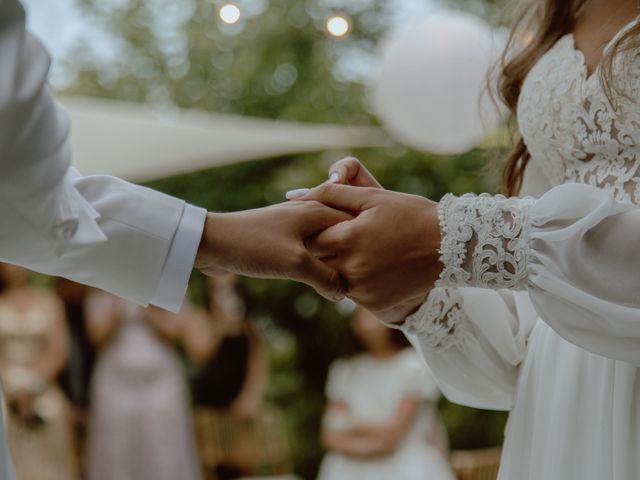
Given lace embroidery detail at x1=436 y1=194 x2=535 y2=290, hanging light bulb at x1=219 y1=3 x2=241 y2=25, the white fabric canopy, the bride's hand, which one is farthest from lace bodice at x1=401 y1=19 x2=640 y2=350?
the white fabric canopy

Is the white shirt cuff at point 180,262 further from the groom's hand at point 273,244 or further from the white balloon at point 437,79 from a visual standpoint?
the white balloon at point 437,79

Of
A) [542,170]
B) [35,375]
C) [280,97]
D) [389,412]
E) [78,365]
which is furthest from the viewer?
[280,97]

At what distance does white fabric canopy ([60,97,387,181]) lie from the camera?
268 inches

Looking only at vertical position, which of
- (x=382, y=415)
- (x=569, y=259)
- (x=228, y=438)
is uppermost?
(x=569, y=259)

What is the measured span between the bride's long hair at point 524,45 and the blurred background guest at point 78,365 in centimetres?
425

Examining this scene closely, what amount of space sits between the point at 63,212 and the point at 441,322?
27.4 inches

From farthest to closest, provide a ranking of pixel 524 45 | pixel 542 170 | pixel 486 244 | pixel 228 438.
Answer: pixel 228 438 → pixel 524 45 → pixel 542 170 → pixel 486 244

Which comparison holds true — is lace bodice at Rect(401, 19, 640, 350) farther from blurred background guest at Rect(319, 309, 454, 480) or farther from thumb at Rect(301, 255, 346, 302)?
blurred background guest at Rect(319, 309, 454, 480)

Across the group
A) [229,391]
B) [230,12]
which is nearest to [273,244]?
[230,12]

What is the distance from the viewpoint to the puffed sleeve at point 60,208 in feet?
4.15

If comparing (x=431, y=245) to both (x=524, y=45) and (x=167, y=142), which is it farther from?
(x=167, y=142)

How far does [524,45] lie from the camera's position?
1.96 meters

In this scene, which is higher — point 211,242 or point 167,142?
point 211,242

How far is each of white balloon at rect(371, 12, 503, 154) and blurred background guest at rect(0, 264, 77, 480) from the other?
2337mm
